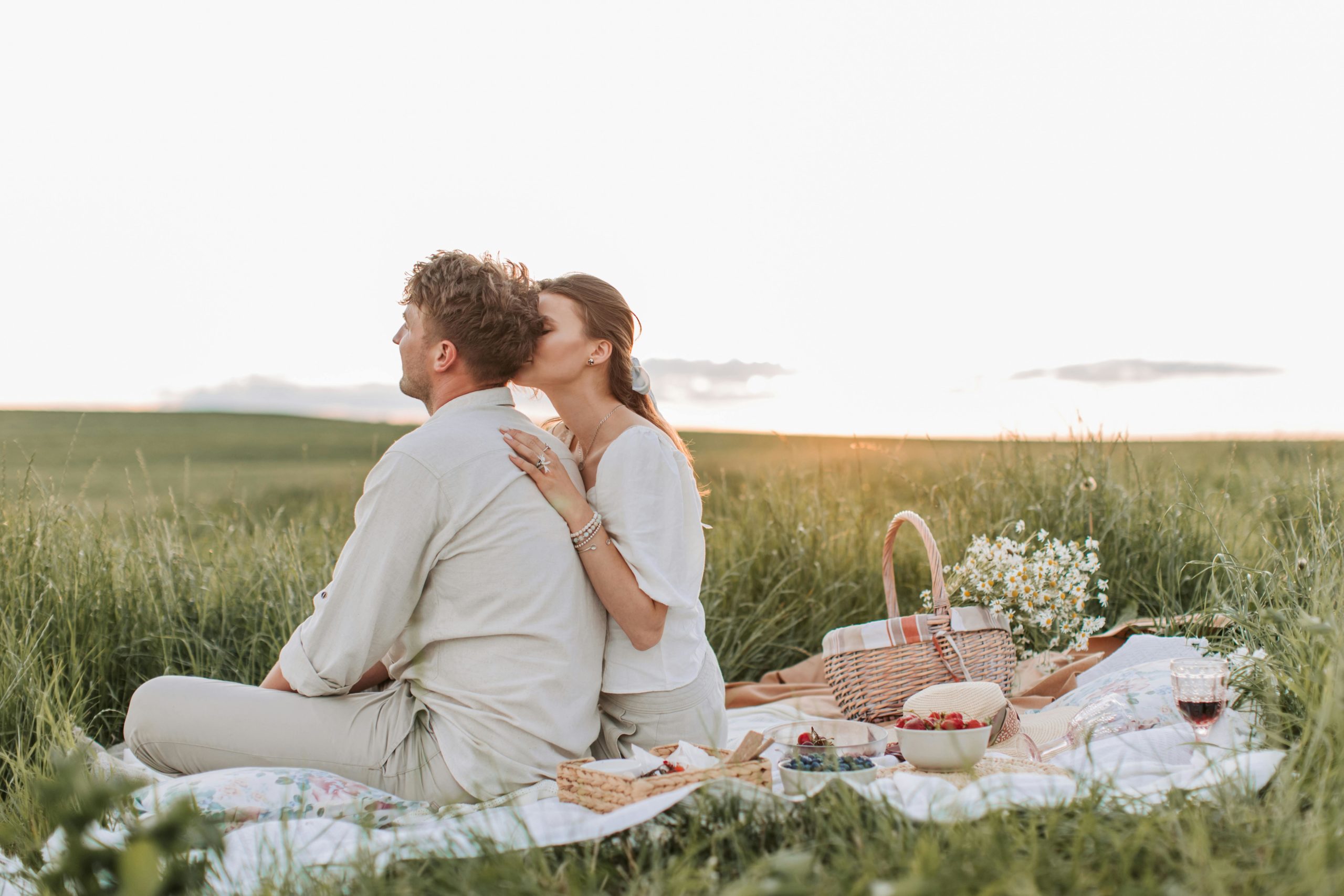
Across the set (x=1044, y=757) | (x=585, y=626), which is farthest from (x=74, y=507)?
(x=1044, y=757)

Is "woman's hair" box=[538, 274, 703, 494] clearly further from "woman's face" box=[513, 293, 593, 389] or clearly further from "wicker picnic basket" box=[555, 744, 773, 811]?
"wicker picnic basket" box=[555, 744, 773, 811]

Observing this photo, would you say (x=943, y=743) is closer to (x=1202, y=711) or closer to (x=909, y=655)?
(x=1202, y=711)

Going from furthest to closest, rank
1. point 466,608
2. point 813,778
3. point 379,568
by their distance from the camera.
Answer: point 466,608 < point 379,568 < point 813,778

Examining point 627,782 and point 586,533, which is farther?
point 586,533

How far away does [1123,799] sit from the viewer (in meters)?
2.11

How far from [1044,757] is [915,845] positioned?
1330 millimetres

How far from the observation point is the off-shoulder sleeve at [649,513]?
300 centimetres

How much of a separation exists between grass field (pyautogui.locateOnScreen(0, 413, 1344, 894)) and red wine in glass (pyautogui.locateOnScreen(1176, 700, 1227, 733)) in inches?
5.9

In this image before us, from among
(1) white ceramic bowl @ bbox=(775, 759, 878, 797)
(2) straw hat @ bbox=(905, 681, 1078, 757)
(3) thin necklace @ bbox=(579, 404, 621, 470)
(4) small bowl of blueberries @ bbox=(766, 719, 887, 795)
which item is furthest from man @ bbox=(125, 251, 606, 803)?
(2) straw hat @ bbox=(905, 681, 1078, 757)

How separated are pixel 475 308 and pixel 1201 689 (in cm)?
210

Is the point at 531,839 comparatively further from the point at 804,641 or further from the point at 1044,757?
the point at 804,641

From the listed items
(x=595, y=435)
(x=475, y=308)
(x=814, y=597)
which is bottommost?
(x=814, y=597)

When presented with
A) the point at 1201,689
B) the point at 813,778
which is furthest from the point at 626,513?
the point at 1201,689

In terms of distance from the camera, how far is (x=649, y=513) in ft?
9.98
